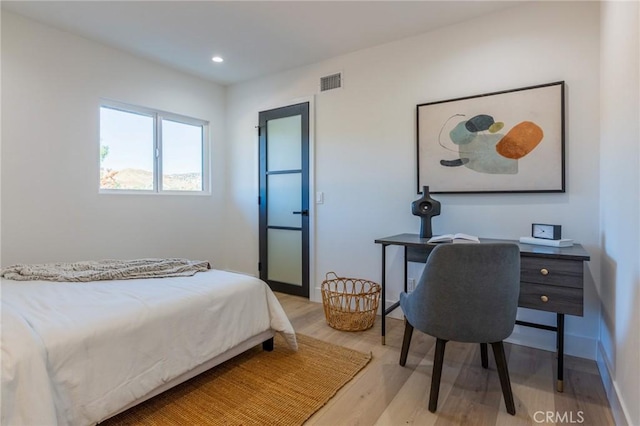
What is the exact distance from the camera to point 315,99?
3.60 metres

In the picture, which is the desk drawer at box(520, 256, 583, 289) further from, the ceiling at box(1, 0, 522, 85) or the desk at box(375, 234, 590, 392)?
the ceiling at box(1, 0, 522, 85)

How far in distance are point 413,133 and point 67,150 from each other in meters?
3.13

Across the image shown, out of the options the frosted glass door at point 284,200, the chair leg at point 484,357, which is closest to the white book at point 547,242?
the chair leg at point 484,357

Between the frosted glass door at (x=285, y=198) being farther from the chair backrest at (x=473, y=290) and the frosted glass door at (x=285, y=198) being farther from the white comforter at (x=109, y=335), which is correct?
the chair backrest at (x=473, y=290)

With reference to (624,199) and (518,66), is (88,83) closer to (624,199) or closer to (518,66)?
(518,66)

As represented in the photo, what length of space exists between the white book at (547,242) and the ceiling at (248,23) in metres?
1.78

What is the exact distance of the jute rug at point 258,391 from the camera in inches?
65.4

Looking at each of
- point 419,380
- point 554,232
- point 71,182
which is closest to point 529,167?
point 554,232

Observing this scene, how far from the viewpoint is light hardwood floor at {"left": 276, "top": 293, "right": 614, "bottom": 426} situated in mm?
1674

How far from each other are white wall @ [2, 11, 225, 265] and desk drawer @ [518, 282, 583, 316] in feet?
11.4

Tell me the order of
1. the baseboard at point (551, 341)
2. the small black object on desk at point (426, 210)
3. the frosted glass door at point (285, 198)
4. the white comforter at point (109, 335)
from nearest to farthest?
the white comforter at point (109, 335)
the baseboard at point (551, 341)
the small black object on desk at point (426, 210)
the frosted glass door at point (285, 198)

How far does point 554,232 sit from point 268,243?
291cm

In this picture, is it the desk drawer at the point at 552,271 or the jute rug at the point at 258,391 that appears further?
the desk drawer at the point at 552,271

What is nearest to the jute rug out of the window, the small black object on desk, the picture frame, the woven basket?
the woven basket
